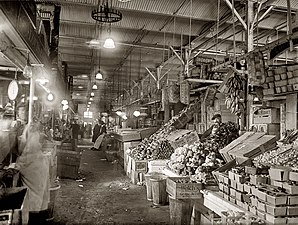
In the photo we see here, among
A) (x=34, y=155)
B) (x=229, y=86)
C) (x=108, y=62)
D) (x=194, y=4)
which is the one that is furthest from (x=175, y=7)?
(x=108, y=62)

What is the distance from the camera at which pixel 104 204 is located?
296 inches

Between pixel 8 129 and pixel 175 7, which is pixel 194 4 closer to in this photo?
pixel 175 7

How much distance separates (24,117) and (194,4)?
699 cm

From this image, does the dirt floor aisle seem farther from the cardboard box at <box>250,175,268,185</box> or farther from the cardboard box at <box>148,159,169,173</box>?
the cardboard box at <box>250,175,268,185</box>

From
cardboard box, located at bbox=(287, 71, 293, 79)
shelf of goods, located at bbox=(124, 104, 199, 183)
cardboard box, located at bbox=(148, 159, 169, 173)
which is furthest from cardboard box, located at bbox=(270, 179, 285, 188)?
cardboard box, located at bbox=(148, 159, 169, 173)

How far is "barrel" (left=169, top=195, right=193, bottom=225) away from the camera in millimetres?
5373

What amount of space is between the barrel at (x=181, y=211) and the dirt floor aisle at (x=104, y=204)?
0.92 meters

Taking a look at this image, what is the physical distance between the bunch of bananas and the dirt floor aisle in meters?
3.07

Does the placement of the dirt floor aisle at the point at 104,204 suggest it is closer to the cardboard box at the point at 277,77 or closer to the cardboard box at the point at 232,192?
the cardboard box at the point at 232,192

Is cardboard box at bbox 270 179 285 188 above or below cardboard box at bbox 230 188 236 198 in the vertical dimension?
above

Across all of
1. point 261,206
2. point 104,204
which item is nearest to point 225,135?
point 104,204

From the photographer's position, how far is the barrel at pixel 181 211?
5.37 metres

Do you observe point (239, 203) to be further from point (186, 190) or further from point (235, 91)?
point (235, 91)

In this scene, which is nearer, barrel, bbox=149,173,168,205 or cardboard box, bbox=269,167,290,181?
cardboard box, bbox=269,167,290,181
